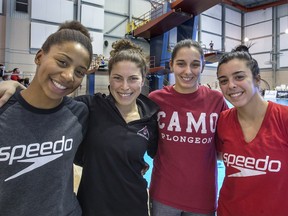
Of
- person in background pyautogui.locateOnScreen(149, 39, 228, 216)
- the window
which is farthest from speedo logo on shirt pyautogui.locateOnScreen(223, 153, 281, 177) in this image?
the window

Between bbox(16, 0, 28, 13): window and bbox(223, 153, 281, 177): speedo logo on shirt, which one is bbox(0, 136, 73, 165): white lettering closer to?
bbox(223, 153, 281, 177): speedo logo on shirt

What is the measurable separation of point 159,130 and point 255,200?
76 centimetres

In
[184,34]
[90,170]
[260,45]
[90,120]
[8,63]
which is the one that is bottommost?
[90,170]

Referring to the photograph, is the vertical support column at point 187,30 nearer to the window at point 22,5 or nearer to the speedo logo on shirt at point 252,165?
the window at point 22,5

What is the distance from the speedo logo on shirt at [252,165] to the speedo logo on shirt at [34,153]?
0.95m

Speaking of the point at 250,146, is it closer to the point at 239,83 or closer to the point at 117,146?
the point at 239,83

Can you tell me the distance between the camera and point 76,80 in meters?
1.24

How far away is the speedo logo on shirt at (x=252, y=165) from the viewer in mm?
1326

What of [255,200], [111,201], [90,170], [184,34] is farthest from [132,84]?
[184,34]

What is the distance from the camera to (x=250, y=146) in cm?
141

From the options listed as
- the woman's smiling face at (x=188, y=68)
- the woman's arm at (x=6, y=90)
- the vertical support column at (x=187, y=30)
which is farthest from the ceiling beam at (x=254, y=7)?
the woman's arm at (x=6, y=90)

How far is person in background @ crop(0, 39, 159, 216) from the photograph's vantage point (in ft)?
4.69

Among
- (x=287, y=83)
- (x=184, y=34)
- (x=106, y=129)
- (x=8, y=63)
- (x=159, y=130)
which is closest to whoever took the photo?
(x=106, y=129)

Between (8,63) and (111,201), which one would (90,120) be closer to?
(111,201)
